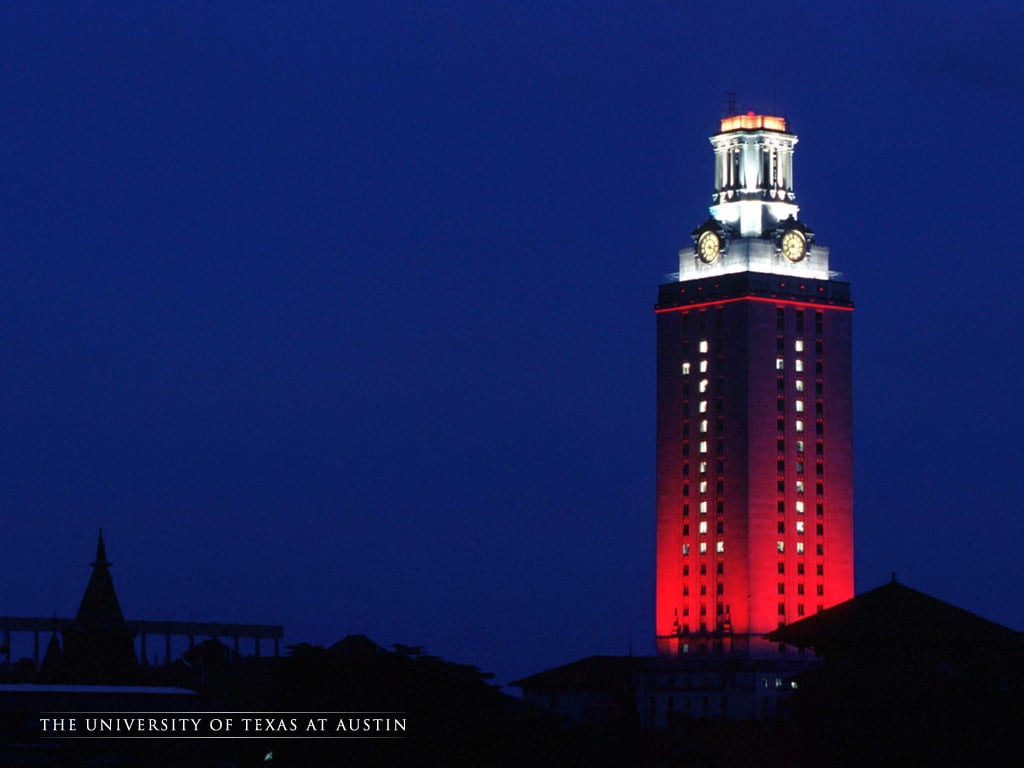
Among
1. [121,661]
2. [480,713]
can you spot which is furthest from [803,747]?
[121,661]

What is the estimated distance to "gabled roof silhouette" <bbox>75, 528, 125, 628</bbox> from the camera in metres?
174

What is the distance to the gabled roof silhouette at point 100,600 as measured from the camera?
569ft

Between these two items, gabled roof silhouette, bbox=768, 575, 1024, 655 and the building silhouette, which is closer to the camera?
the building silhouette

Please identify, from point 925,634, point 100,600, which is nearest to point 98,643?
point 100,600

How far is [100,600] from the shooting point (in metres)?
175

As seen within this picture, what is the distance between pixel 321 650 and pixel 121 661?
117 feet

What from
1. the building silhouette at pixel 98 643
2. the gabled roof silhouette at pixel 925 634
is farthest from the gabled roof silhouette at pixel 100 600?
the gabled roof silhouette at pixel 925 634

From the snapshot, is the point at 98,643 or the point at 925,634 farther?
the point at 925,634

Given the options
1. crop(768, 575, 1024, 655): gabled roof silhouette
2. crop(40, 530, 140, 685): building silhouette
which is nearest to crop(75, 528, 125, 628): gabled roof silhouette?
crop(40, 530, 140, 685): building silhouette

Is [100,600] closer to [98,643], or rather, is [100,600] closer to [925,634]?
[98,643]

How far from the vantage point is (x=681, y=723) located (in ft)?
585

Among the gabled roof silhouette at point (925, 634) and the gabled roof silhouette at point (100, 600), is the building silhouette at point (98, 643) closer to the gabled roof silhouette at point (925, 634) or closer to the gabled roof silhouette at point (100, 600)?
the gabled roof silhouette at point (100, 600)

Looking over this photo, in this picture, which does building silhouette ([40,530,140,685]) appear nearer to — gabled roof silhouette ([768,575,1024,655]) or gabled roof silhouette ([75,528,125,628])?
gabled roof silhouette ([75,528,125,628])

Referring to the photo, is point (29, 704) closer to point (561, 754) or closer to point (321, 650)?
point (321, 650)
